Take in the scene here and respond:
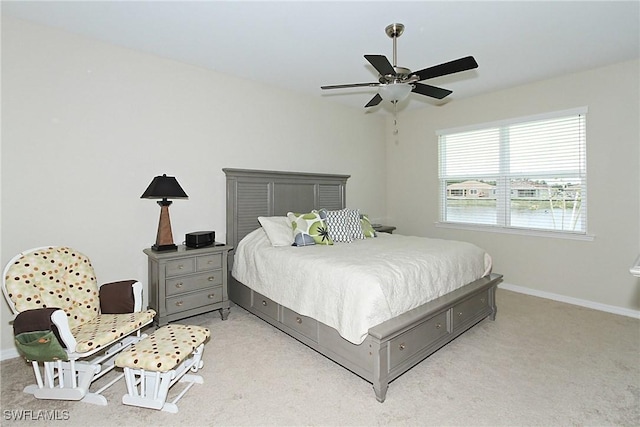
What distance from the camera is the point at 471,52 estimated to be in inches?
126

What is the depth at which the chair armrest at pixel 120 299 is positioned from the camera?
8.10ft

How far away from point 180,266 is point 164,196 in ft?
2.23

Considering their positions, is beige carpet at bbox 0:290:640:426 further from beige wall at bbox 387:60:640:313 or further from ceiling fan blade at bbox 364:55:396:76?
ceiling fan blade at bbox 364:55:396:76

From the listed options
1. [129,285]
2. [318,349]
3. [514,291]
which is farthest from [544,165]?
[129,285]

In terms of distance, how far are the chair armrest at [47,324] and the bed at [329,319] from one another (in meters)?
1.52

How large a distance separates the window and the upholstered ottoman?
13.6 ft

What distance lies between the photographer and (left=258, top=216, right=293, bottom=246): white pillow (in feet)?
11.1

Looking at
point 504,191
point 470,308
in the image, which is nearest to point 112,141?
point 470,308

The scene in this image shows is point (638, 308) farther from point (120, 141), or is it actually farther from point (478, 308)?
point (120, 141)

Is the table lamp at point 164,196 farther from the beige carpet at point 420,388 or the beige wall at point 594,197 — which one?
the beige wall at point 594,197

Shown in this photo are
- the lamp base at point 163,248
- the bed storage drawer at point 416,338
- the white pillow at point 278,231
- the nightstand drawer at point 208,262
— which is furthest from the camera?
the white pillow at point 278,231

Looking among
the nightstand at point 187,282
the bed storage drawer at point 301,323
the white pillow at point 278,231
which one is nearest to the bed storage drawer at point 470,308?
the bed storage drawer at point 301,323

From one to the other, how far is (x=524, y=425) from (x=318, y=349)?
1391 millimetres

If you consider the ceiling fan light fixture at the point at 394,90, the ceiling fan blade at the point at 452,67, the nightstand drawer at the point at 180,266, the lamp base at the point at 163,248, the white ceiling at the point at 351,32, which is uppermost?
the white ceiling at the point at 351,32
